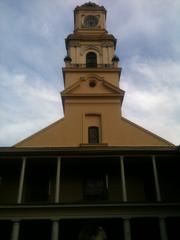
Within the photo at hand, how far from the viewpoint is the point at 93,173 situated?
20.0 m

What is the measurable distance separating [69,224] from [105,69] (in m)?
13.3

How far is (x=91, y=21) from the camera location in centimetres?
3266

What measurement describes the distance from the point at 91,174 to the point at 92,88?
330 inches

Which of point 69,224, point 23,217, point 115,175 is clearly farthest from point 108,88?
point 23,217

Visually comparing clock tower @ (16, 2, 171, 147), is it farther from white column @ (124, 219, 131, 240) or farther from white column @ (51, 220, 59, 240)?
white column @ (51, 220, 59, 240)

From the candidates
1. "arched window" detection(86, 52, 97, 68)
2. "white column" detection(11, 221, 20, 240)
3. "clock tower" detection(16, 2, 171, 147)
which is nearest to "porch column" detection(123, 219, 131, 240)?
"white column" detection(11, 221, 20, 240)

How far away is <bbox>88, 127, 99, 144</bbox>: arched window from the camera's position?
77.6ft

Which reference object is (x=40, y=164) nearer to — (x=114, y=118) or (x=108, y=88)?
(x=114, y=118)

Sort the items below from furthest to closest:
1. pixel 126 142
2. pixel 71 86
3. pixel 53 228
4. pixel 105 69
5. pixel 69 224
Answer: pixel 105 69, pixel 71 86, pixel 126 142, pixel 69 224, pixel 53 228

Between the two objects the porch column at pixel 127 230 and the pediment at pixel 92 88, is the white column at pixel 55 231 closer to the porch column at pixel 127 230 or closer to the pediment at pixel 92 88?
the porch column at pixel 127 230

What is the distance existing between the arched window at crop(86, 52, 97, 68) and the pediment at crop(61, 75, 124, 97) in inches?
72.4

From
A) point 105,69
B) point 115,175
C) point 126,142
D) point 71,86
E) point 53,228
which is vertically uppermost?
point 105,69

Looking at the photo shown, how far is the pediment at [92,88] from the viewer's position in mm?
25656

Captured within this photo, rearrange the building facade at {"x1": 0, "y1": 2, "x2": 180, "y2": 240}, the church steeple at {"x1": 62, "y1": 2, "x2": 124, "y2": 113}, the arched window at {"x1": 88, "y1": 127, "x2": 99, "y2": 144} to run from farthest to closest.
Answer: the church steeple at {"x1": 62, "y1": 2, "x2": 124, "y2": 113}
the arched window at {"x1": 88, "y1": 127, "x2": 99, "y2": 144}
the building facade at {"x1": 0, "y1": 2, "x2": 180, "y2": 240}
